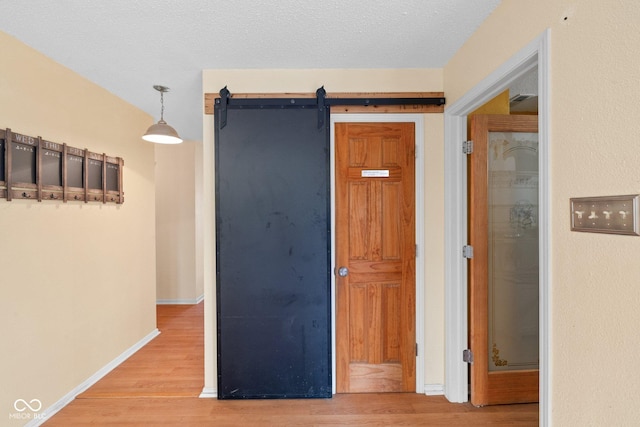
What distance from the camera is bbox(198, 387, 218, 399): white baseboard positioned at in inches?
92.5

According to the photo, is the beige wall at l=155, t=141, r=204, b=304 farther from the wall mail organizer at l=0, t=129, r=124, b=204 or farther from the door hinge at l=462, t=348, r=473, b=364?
the door hinge at l=462, t=348, r=473, b=364

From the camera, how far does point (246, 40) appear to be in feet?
6.40

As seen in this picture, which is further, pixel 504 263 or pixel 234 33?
pixel 504 263

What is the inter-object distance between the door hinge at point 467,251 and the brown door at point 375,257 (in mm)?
354

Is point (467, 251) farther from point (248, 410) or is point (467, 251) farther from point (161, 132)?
point (161, 132)

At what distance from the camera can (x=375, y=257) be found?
2.39 metres

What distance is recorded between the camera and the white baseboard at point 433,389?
93.4 inches

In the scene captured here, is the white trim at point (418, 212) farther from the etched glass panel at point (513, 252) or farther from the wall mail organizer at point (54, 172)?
the wall mail organizer at point (54, 172)
